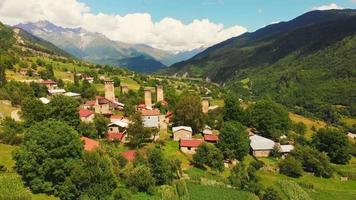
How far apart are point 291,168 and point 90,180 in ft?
125

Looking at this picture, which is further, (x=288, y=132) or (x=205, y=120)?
(x=288, y=132)

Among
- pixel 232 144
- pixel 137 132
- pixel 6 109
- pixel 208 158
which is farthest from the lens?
pixel 6 109

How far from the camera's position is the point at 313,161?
69.4 m

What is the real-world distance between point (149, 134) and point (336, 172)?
36499mm

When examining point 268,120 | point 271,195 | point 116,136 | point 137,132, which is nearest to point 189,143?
point 137,132

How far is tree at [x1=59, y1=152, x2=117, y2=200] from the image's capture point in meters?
42.5

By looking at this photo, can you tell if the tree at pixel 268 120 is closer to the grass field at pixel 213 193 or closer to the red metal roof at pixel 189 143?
the red metal roof at pixel 189 143

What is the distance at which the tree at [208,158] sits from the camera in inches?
2370

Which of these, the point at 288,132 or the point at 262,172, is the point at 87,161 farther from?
the point at 288,132

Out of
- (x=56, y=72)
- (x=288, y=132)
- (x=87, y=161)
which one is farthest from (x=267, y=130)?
(x=56, y=72)

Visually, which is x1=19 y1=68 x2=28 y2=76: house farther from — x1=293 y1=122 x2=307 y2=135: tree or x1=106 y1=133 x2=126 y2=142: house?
x1=293 y1=122 x2=307 y2=135: tree

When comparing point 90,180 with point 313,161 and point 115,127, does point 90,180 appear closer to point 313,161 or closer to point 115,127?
point 115,127

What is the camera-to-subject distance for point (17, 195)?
123 feet

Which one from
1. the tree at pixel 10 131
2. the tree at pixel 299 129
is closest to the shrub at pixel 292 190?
the tree at pixel 10 131
